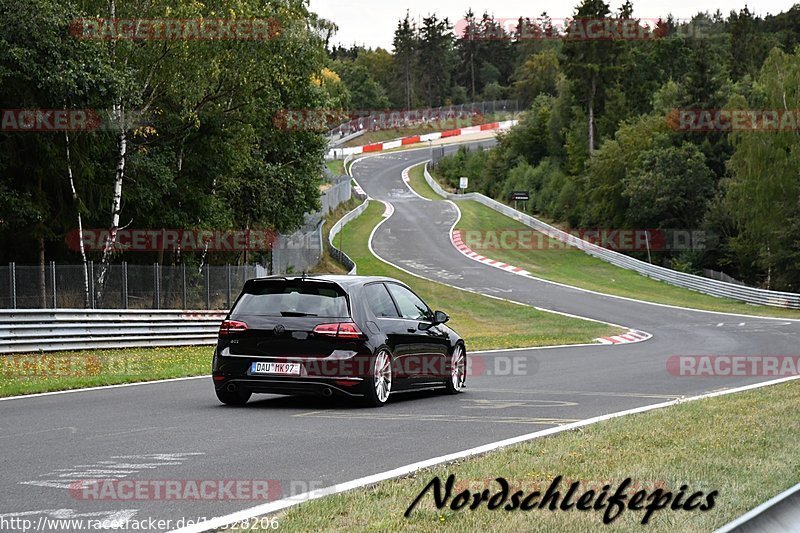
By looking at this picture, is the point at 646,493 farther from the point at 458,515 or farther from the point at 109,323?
the point at 109,323

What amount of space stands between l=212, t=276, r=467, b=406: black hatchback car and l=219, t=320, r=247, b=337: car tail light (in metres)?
0.01

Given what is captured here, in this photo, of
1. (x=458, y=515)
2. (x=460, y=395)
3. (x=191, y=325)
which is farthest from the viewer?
(x=191, y=325)

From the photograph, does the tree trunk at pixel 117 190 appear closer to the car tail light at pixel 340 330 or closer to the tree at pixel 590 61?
the car tail light at pixel 340 330

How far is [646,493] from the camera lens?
22.3 feet

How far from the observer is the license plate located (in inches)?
502

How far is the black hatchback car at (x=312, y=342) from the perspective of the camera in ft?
41.9

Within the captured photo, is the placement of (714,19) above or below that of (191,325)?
above

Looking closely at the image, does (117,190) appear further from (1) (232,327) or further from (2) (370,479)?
(2) (370,479)

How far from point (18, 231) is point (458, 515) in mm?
26309

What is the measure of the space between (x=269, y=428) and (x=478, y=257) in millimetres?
54131

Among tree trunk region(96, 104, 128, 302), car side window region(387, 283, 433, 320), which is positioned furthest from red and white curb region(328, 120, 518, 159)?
car side window region(387, 283, 433, 320)

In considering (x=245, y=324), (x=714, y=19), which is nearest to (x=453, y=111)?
(x=714, y=19)

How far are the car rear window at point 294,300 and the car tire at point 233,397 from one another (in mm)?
960

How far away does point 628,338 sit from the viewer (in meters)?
33.1
